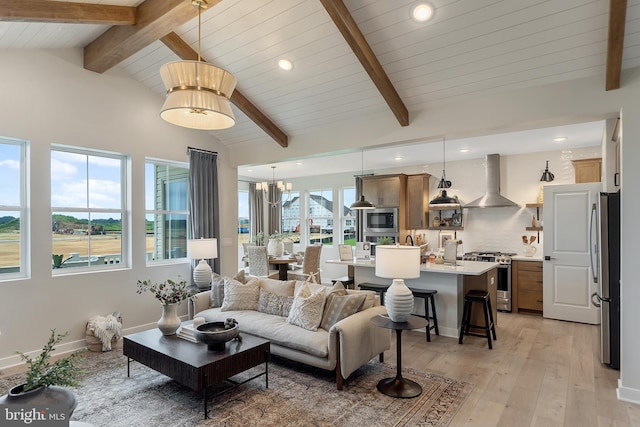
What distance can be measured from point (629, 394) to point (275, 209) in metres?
8.48

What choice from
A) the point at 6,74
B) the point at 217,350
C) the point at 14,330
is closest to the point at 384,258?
the point at 217,350

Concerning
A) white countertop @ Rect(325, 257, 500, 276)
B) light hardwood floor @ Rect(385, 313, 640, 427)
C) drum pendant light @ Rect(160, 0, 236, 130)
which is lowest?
light hardwood floor @ Rect(385, 313, 640, 427)

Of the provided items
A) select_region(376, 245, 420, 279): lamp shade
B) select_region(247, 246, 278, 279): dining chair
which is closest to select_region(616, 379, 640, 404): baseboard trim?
select_region(376, 245, 420, 279): lamp shade

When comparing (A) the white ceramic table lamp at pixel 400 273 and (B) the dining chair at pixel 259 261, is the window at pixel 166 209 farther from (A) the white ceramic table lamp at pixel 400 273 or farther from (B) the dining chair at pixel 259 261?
(A) the white ceramic table lamp at pixel 400 273

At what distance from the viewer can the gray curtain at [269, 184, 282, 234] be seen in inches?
404

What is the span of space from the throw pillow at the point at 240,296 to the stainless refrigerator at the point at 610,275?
3.73 meters

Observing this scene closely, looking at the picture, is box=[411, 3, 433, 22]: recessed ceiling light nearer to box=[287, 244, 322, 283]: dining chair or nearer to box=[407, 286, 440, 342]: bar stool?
box=[407, 286, 440, 342]: bar stool

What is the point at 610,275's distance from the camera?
3.60 meters

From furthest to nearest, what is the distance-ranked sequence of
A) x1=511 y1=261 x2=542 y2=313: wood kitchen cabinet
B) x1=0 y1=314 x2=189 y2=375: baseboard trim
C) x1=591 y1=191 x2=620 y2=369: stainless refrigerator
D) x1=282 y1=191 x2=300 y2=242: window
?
x1=282 y1=191 x2=300 y2=242: window, x1=511 y1=261 x2=542 y2=313: wood kitchen cabinet, x1=0 y1=314 x2=189 y2=375: baseboard trim, x1=591 y1=191 x2=620 y2=369: stainless refrigerator

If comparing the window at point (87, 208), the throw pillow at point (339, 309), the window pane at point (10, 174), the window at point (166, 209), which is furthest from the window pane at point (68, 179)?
the throw pillow at point (339, 309)

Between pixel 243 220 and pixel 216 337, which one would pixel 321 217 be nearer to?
pixel 243 220

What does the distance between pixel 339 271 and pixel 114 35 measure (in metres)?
6.92

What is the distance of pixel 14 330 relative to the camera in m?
3.81

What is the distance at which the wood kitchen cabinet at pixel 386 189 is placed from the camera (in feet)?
25.5
